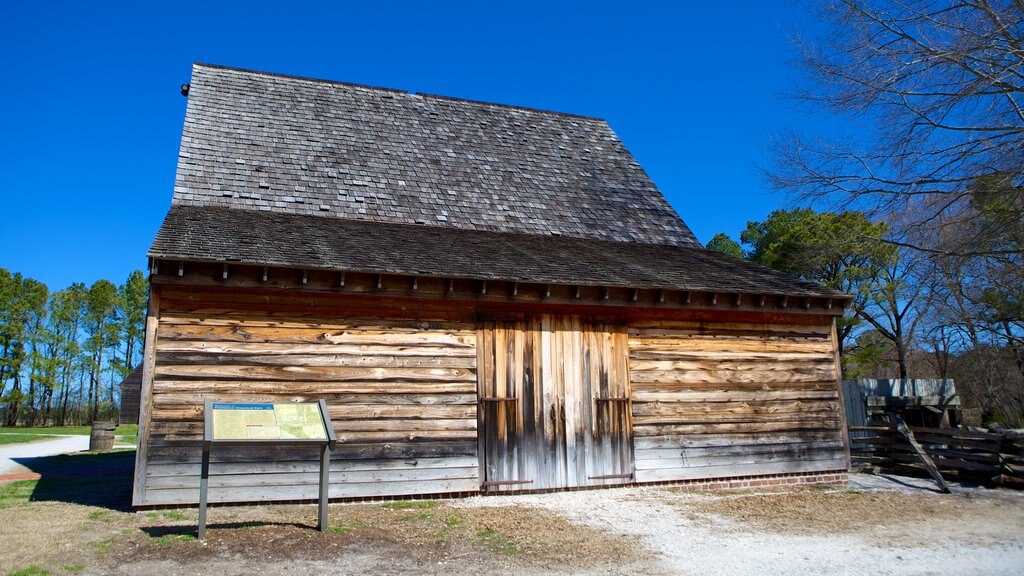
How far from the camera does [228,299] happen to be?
973 centimetres

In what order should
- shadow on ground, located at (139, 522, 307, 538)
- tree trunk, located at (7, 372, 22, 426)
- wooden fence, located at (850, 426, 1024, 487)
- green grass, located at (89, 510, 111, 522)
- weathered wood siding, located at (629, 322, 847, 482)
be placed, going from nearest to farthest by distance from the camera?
1. shadow on ground, located at (139, 522, 307, 538)
2. green grass, located at (89, 510, 111, 522)
3. wooden fence, located at (850, 426, 1024, 487)
4. weathered wood siding, located at (629, 322, 847, 482)
5. tree trunk, located at (7, 372, 22, 426)

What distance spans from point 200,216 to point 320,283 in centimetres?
312

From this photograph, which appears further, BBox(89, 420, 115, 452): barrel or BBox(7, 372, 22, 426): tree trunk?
BBox(7, 372, 22, 426): tree trunk

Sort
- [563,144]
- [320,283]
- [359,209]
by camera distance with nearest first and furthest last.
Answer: [320,283] → [359,209] → [563,144]

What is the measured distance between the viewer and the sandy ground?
644 cm

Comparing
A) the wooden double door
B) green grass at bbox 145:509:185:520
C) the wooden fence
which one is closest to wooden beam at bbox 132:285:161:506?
green grass at bbox 145:509:185:520

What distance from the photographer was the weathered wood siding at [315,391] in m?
9.36

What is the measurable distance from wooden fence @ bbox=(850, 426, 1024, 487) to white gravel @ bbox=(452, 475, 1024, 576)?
4457mm

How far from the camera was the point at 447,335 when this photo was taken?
1074cm

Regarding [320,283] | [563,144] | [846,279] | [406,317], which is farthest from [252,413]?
[846,279]

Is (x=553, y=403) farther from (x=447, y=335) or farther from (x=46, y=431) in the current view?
(x=46, y=431)

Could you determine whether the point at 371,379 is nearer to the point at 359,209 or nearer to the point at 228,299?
the point at 228,299

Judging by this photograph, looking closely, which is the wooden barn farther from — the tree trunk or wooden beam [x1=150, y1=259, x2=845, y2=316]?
the tree trunk

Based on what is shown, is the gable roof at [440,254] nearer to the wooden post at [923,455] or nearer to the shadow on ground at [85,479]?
the wooden post at [923,455]
